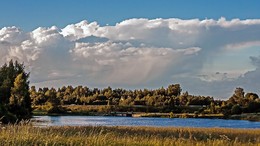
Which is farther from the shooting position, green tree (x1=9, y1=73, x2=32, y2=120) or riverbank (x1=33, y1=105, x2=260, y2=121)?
riverbank (x1=33, y1=105, x2=260, y2=121)

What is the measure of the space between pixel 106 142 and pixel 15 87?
59414 mm

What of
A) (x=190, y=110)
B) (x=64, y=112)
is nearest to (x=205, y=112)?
(x=190, y=110)

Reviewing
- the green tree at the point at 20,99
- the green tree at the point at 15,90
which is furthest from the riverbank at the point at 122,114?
the green tree at the point at 20,99

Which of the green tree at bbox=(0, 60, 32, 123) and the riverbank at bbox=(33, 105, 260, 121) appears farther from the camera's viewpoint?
the riverbank at bbox=(33, 105, 260, 121)

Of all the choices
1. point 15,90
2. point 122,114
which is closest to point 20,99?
point 15,90

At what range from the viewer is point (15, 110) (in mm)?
70625

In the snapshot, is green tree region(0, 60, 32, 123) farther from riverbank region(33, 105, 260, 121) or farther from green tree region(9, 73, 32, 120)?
riverbank region(33, 105, 260, 121)

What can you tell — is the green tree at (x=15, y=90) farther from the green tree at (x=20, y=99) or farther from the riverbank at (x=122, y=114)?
the riverbank at (x=122, y=114)

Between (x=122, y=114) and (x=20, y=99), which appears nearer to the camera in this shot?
(x=20, y=99)

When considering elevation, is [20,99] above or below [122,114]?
above

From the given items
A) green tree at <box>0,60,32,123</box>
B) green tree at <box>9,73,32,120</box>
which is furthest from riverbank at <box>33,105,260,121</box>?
green tree at <box>9,73,32,120</box>

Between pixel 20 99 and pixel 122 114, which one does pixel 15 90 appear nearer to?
pixel 20 99

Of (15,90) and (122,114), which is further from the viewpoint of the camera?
(122,114)

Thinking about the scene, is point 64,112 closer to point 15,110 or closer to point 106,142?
point 15,110
